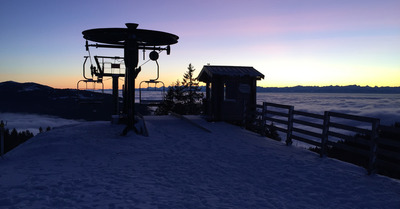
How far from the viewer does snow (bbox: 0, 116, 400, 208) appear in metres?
5.19

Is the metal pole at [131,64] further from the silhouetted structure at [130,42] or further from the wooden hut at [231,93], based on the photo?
the wooden hut at [231,93]

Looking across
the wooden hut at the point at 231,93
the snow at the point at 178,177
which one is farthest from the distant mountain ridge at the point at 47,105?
the snow at the point at 178,177

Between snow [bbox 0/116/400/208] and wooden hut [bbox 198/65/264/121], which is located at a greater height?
wooden hut [bbox 198/65/264/121]

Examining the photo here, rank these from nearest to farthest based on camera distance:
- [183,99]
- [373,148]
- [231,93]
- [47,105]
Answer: [373,148]
[231,93]
[183,99]
[47,105]

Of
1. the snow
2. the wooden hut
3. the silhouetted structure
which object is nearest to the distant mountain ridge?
the wooden hut

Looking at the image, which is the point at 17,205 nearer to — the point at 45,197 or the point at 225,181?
the point at 45,197

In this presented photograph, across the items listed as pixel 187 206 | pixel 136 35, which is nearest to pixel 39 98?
pixel 136 35

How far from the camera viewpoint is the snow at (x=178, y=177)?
519cm

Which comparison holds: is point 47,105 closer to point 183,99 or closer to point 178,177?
point 183,99

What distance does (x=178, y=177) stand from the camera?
259 inches

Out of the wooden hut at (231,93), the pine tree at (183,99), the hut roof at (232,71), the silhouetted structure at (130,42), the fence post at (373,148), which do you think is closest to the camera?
the fence post at (373,148)

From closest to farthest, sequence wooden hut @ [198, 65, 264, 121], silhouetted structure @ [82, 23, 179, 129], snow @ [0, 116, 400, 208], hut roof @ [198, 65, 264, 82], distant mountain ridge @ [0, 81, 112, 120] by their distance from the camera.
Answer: snow @ [0, 116, 400, 208]
silhouetted structure @ [82, 23, 179, 129]
hut roof @ [198, 65, 264, 82]
wooden hut @ [198, 65, 264, 121]
distant mountain ridge @ [0, 81, 112, 120]

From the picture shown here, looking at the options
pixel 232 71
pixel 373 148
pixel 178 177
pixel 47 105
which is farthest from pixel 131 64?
pixel 47 105

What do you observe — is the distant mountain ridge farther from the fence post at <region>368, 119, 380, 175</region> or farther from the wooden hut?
the fence post at <region>368, 119, 380, 175</region>
